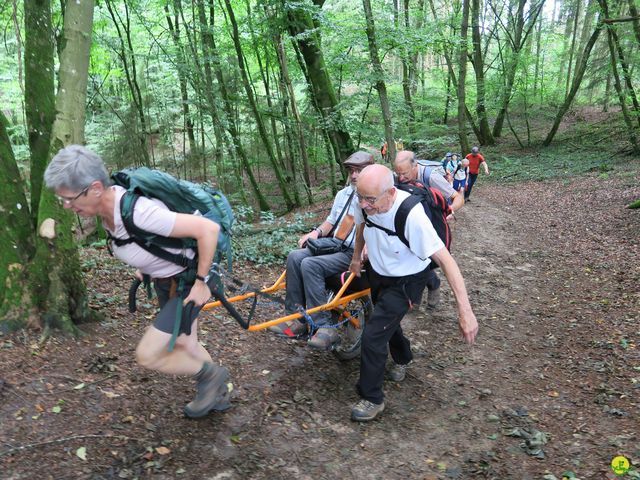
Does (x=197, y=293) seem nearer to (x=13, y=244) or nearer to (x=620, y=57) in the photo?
(x=13, y=244)

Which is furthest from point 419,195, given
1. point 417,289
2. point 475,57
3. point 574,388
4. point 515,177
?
point 475,57

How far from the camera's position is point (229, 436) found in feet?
11.3

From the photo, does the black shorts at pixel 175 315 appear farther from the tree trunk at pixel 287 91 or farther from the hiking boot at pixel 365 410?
the tree trunk at pixel 287 91

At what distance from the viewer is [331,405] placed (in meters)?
4.06

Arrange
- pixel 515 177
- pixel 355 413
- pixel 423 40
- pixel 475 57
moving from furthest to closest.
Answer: pixel 475 57 < pixel 515 177 < pixel 423 40 < pixel 355 413

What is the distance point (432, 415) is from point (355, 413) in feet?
2.46

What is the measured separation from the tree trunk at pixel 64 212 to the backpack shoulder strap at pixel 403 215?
3.12m

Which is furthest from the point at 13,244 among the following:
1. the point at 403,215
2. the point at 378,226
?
the point at 403,215

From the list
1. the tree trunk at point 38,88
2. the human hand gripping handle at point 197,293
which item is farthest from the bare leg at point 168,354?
the tree trunk at point 38,88

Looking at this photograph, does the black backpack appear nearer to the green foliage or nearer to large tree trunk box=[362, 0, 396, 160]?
large tree trunk box=[362, 0, 396, 160]

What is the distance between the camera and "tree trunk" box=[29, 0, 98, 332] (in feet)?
13.7

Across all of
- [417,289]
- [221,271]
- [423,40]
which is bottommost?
[417,289]

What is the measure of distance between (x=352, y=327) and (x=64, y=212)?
3109 mm

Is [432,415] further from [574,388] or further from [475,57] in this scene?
[475,57]
